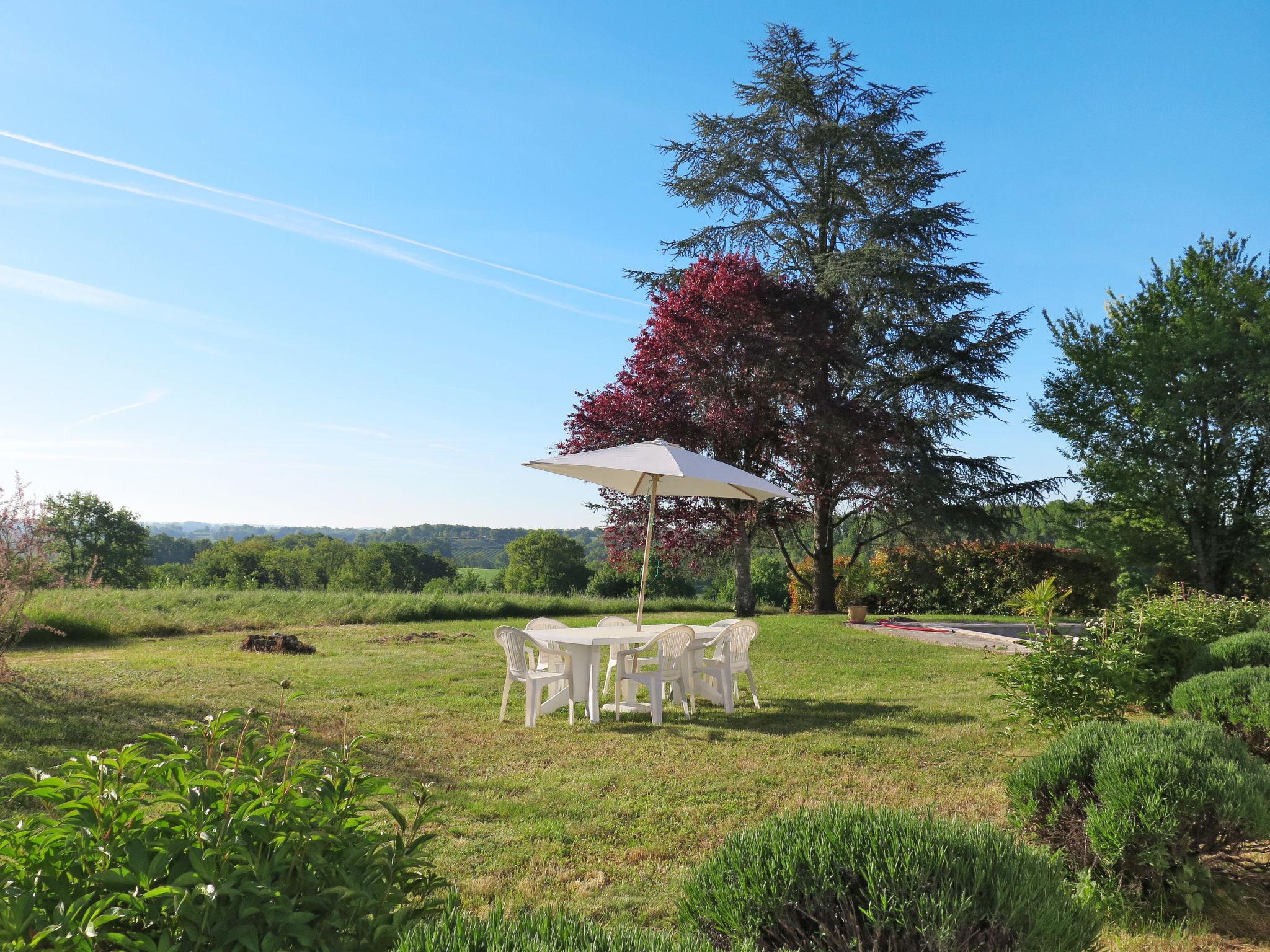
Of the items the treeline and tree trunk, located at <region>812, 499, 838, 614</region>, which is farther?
the treeline

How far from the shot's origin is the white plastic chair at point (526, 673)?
6.86 metres

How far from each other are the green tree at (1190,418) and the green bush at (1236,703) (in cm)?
1599

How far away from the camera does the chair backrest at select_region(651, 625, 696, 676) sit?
23.3 ft

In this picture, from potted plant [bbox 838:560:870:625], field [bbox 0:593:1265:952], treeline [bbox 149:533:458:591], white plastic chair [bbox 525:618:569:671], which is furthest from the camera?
treeline [bbox 149:533:458:591]

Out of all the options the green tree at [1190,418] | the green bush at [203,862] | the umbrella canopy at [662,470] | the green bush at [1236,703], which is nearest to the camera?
the green bush at [203,862]

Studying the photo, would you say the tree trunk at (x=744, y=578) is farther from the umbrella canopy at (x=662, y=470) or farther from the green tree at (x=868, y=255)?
the umbrella canopy at (x=662, y=470)

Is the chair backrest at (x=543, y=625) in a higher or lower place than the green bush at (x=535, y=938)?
lower

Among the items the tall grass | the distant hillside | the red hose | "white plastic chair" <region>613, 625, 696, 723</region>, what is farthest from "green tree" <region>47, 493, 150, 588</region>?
"white plastic chair" <region>613, 625, 696, 723</region>

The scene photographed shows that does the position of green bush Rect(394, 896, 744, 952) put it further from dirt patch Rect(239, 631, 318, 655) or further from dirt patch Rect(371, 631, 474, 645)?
dirt patch Rect(371, 631, 474, 645)

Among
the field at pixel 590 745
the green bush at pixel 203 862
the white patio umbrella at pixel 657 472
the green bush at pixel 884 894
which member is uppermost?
the white patio umbrella at pixel 657 472

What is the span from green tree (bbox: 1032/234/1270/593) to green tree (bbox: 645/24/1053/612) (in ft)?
7.55

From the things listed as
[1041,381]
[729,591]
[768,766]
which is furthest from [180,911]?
[729,591]

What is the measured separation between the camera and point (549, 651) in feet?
23.3

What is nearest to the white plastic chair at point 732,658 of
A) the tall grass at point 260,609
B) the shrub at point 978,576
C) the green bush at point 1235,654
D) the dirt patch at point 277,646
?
the green bush at point 1235,654
